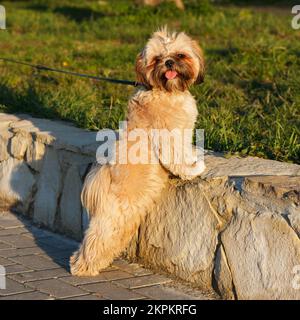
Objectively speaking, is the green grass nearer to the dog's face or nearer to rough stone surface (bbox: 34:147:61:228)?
rough stone surface (bbox: 34:147:61:228)

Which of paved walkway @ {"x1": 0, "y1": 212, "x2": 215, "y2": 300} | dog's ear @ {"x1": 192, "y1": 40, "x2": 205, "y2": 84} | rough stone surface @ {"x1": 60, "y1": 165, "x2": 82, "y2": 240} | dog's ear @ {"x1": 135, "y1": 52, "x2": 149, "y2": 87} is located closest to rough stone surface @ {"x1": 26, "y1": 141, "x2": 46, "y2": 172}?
rough stone surface @ {"x1": 60, "y1": 165, "x2": 82, "y2": 240}

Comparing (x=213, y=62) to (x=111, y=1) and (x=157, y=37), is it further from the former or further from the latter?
(x=111, y=1)

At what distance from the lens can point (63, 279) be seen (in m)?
6.40

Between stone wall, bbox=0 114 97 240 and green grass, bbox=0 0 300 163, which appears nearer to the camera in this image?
stone wall, bbox=0 114 97 240

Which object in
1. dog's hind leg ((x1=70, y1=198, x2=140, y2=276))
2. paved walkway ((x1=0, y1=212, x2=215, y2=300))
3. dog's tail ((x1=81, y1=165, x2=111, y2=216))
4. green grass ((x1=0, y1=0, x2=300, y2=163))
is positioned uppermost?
green grass ((x1=0, y1=0, x2=300, y2=163))

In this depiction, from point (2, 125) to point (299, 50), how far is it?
163 inches

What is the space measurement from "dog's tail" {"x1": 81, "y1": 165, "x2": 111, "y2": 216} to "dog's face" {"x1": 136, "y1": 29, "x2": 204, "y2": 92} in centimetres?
72

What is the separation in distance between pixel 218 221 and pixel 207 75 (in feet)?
14.2

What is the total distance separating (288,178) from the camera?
5.74m

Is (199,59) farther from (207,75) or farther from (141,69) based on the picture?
(207,75)

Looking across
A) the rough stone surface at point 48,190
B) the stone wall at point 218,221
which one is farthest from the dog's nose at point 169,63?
the rough stone surface at point 48,190

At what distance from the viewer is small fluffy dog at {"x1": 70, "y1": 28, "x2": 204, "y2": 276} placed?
605 centimetres

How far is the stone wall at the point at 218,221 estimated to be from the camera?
551 centimetres
